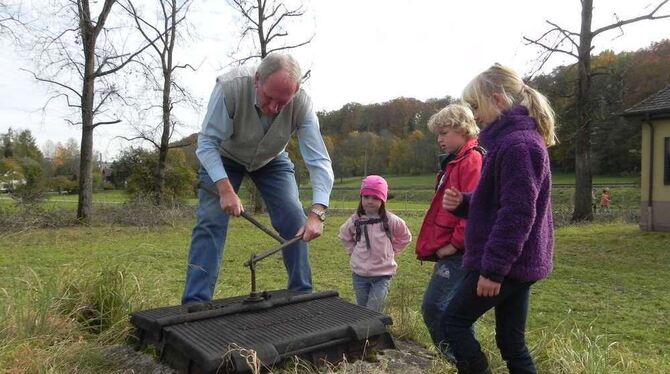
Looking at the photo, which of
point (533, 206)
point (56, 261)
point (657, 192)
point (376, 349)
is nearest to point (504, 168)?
point (533, 206)

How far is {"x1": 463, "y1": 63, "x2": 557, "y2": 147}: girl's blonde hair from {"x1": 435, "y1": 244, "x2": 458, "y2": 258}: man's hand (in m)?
0.91

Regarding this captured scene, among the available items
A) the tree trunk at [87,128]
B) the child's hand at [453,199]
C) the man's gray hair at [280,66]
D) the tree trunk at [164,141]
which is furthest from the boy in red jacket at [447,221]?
the tree trunk at [164,141]

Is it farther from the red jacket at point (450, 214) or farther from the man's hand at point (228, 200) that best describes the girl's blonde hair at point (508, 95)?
the man's hand at point (228, 200)

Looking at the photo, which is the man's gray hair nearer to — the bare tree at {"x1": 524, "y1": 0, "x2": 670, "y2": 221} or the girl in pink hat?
the girl in pink hat

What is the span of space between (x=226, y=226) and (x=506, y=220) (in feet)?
5.95

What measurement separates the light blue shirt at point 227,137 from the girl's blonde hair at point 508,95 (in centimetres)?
107

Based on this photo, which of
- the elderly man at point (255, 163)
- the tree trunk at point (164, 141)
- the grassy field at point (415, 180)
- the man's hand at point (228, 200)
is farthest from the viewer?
the grassy field at point (415, 180)

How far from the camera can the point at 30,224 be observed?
1471 cm

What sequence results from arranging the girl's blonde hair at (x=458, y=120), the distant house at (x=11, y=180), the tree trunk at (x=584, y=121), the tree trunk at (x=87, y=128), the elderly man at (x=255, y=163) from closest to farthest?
the elderly man at (x=255, y=163), the girl's blonde hair at (x=458, y=120), the tree trunk at (x=87, y=128), the tree trunk at (x=584, y=121), the distant house at (x=11, y=180)

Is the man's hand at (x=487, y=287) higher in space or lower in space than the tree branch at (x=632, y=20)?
lower

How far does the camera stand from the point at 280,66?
116 inches

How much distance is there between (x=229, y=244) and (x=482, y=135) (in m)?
10.7

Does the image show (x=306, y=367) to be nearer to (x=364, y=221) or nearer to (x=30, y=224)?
(x=364, y=221)

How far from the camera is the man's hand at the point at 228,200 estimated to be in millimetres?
3072
